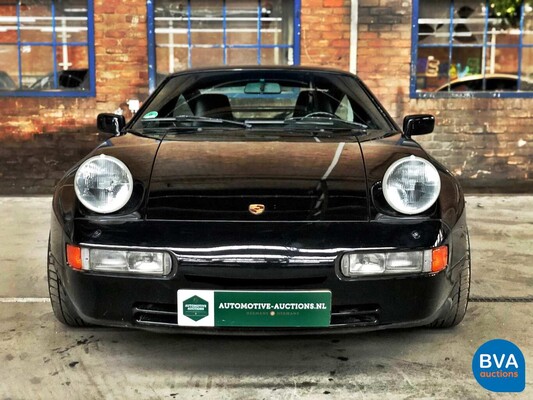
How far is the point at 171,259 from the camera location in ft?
8.20

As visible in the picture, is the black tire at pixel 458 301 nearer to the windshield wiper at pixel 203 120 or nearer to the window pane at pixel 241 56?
the windshield wiper at pixel 203 120

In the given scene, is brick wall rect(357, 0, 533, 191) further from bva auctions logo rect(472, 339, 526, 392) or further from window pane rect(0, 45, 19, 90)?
bva auctions logo rect(472, 339, 526, 392)

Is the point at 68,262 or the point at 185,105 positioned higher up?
the point at 185,105

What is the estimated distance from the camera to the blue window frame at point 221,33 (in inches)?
305

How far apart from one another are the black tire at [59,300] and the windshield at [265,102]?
914mm

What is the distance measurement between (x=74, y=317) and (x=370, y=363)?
54.0 inches

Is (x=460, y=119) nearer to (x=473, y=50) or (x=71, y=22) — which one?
(x=473, y=50)

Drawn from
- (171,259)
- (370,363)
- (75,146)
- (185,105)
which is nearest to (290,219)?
(171,259)

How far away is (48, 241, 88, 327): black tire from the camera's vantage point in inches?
118

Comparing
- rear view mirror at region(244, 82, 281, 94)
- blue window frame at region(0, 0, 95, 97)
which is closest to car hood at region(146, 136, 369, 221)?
rear view mirror at region(244, 82, 281, 94)

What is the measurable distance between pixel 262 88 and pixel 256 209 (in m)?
1.51

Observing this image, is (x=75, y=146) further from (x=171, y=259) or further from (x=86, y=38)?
(x=171, y=259)

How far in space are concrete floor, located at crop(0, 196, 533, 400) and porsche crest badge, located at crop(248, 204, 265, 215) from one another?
2.28 feet

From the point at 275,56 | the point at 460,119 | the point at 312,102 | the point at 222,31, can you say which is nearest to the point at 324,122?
the point at 312,102
